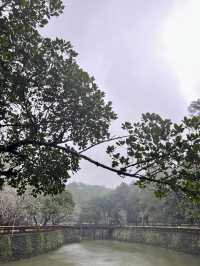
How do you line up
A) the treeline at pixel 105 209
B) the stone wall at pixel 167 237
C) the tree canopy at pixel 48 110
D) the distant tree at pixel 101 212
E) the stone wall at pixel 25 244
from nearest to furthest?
the tree canopy at pixel 48 110 → the stone wall at pixel 25 244 → the stone wall at pixel 167 237 → the treeline at pixel 105 209 → the distant tree at pixel 101 212

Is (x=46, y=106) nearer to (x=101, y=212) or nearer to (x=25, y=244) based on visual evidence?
(x=25, y=244)

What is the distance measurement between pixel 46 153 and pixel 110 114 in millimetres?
1543

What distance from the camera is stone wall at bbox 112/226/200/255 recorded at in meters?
30.5

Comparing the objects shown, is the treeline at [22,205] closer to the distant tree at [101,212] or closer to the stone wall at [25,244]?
the stone wall at [25,244]

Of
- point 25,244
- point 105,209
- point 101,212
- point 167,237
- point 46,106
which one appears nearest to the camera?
point 46,106

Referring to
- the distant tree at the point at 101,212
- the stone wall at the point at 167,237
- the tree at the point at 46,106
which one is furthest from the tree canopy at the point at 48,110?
the distant tree at the point at 101,212

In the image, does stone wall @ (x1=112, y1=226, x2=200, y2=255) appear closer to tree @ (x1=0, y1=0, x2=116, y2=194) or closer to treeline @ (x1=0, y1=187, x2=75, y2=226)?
treeline @ (x1=0, y1=187, x2=75, y2=226)

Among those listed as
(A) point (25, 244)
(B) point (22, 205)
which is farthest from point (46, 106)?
(B) point (22, 205)

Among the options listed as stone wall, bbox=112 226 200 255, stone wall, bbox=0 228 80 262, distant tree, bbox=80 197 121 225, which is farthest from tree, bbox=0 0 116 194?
distant tree, bbox=80 197 121 225

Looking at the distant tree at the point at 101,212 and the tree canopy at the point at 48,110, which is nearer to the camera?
the tree canopy at the point at 48,110

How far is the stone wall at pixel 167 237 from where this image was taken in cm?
3047

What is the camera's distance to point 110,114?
6.53 meters

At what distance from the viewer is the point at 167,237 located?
37.4 meters

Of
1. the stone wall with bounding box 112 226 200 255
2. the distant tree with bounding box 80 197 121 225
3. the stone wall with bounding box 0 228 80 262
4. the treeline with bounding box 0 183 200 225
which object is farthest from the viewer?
the distant tree with bounding box 80 197 121 225
